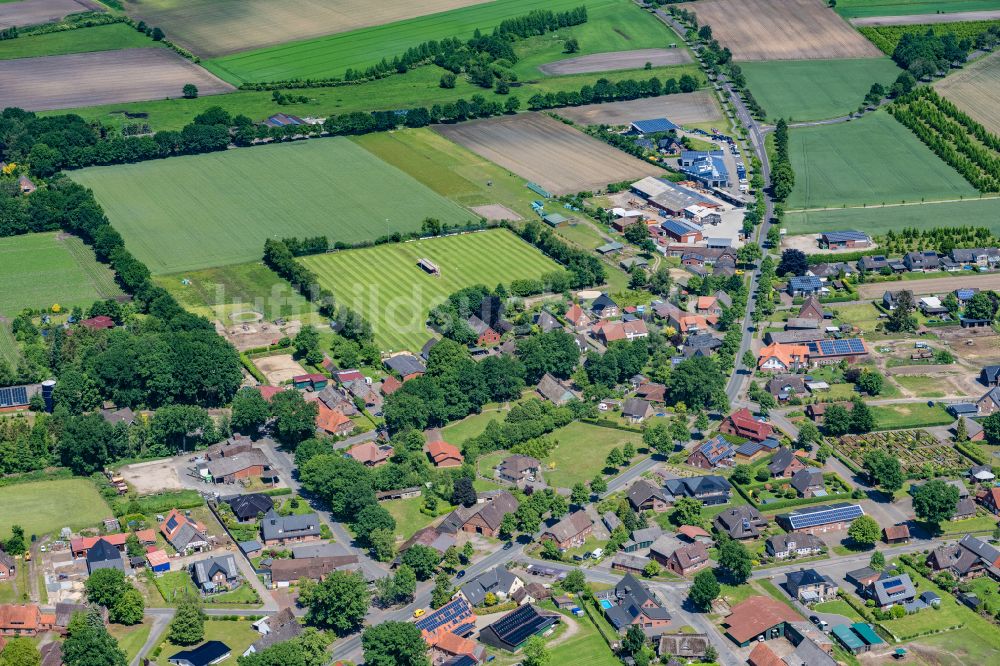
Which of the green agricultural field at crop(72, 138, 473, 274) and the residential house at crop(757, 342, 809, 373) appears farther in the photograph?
the green agricultural field at crop(72, 138, 473, 274)

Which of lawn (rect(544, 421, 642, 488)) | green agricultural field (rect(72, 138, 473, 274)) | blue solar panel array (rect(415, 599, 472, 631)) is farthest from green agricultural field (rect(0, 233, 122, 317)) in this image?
blue solar panel array (rect(415, 599, 472, 631))

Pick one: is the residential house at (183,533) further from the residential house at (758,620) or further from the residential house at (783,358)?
the residential house at (783,358)

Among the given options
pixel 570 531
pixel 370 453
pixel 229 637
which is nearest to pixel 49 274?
pixel 370 453

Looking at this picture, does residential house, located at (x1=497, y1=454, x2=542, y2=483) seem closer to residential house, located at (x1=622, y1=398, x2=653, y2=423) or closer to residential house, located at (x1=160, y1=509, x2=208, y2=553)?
residential house, located at (x1=622, y1=398, x2=653, y2=423)

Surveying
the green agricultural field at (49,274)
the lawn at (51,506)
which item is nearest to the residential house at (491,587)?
the lawn at (51,506)

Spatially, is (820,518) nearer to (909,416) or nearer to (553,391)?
(909,416)

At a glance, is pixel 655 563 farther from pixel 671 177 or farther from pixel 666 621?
pixel 671 177

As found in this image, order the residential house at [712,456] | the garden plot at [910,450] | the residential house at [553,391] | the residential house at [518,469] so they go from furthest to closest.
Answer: the residential house at [553,391]
the residential house at [712,456]
the garden plot at [910,450]
the residential house at [518,469]
